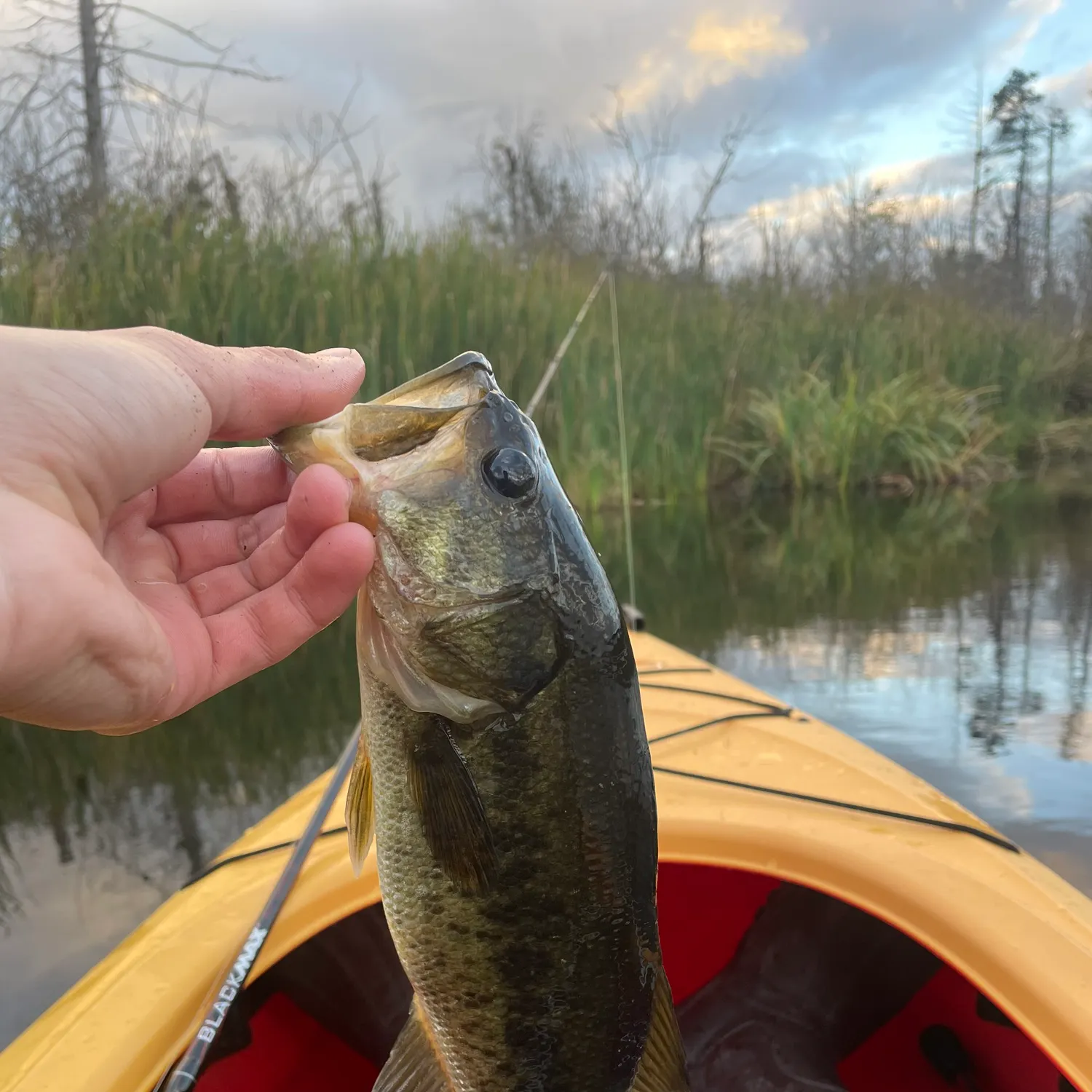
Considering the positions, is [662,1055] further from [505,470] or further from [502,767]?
[505,470]

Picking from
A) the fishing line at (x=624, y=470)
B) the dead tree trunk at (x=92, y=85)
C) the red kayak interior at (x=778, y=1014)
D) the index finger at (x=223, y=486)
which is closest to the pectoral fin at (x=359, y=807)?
the index finger at (x=223, y=486)

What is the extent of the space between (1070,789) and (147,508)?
3367 millimetres

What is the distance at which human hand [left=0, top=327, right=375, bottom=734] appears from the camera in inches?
38.5

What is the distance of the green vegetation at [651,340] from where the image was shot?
587 cm

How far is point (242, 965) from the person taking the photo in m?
1.56

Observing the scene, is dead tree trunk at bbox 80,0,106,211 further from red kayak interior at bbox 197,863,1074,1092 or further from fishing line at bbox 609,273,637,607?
red kayak interior at bbox 197,863,1074,1092

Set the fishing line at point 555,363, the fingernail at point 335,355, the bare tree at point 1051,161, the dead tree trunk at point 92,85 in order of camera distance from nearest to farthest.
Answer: the fingernail at point 335,355, the fishing line at point 555,363, the dead tree trunk at point 92,85, the bare tree at point 1051,161

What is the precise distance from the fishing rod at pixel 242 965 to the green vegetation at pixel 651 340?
4.60 metres

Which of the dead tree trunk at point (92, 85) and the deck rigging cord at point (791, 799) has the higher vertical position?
the dead tree trunk at point (92, 85)

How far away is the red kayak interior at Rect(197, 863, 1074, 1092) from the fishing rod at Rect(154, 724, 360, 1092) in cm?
25

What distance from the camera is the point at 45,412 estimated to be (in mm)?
1024

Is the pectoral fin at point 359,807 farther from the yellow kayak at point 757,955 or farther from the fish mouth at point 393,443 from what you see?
the yellow kayak at point 757,955

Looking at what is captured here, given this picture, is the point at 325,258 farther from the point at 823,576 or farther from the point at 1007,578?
the point at 1007,578

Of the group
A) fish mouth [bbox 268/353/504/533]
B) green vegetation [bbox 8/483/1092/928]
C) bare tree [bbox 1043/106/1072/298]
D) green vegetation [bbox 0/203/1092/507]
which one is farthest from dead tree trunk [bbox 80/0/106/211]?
bare tree [bbox 1043/106/1072/298]
